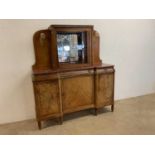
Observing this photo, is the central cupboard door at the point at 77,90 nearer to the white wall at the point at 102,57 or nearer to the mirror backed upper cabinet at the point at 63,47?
the mirror backed upper cabinet at the point at 63,47

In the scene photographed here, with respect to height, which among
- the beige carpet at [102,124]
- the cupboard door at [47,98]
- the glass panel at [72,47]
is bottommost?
the beige carpet at [102,124]

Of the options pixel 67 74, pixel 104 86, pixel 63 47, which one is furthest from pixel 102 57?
pixel 67 74

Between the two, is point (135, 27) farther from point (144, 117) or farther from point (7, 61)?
point (7, 61)

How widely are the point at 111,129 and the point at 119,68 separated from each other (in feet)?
4.88

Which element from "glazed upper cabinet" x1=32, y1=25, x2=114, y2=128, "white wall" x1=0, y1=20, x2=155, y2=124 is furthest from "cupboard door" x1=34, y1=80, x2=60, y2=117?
"white wall" x1=0, y1=20, x2=155, y2=124

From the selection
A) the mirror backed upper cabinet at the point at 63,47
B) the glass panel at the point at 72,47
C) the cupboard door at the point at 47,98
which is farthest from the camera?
the glass panel at the point at 72,47

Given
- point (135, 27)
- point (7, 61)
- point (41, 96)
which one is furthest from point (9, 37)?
point (135, 27)

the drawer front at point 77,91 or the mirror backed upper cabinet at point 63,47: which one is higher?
the mirror backed upper cabinet at point 63,47

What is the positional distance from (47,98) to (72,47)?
98 centimetres

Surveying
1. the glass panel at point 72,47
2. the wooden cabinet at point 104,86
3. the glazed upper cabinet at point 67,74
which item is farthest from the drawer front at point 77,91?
the glass panel at point 72,47

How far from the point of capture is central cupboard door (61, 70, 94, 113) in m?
2.53

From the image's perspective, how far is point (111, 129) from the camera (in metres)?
2.38

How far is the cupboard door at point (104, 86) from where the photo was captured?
8.96 feet

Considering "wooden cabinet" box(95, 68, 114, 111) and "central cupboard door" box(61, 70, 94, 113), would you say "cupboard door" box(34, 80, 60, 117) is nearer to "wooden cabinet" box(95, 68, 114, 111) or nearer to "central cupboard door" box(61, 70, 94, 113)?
"central cupboard door" box(61, 70, 94, 113)
